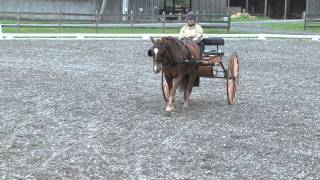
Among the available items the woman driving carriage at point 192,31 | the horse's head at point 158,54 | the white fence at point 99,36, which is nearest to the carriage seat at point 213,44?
the woman driving carriage at point 192,31

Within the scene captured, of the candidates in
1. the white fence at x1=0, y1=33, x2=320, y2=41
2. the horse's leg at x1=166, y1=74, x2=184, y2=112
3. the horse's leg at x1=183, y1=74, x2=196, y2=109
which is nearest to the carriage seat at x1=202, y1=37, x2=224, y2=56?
the horse's leg at x1=183, y1=74, x2=196, y2=109

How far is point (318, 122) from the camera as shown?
998cm

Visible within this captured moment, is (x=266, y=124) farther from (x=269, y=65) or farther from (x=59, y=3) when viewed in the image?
(x=59, y=3)

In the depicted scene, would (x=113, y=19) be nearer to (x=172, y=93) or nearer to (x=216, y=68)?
(x=216, y=68)

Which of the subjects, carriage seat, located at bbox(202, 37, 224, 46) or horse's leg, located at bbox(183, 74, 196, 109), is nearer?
horse's leg, located at bbox(183, 74, 196, 109)

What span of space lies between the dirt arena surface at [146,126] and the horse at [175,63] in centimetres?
44

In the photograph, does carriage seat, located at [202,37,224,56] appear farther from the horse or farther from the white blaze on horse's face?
the white blaze on horse's face

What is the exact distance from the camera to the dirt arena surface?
277 inches

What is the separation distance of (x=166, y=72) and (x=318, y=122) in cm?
259

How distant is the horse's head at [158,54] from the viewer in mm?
9750

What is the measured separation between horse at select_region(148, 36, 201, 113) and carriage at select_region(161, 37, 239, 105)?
24 cm

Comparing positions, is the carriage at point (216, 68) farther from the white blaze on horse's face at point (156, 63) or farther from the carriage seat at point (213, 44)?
the white blaze on horse's face at point (156, 63)

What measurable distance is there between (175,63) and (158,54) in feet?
1.68

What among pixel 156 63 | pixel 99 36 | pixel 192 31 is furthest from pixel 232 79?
pixel 99 36
